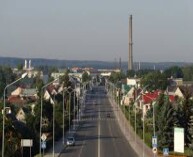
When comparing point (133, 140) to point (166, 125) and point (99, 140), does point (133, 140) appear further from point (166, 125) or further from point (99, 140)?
point (166, 125)

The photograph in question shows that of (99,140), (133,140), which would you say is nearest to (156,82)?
(133,140)

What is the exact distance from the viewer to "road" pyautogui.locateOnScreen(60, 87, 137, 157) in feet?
165

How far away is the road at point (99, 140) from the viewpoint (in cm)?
5044

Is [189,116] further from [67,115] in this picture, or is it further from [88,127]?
[67,115]

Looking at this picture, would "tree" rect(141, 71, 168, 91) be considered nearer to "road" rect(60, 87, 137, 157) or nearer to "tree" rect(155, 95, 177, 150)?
"road" rect(60, 87, 137, 157)

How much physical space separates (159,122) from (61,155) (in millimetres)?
9589

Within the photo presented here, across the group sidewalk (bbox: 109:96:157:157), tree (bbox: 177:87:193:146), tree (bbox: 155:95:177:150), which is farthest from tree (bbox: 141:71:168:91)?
tree (bbox: 155:95:177:150)

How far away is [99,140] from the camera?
64.5m

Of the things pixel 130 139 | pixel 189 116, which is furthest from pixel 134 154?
pixel 130 139

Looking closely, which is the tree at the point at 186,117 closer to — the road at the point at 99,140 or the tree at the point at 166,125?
the tree at the point at 166,125

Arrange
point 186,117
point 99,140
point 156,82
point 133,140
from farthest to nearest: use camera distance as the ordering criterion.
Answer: point 156,82 → point 99,140 → point 133,140 → point 186,117

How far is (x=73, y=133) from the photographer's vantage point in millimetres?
72188

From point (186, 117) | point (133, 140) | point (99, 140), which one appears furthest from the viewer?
point (99, 140)

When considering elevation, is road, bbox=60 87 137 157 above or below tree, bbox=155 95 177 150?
below
